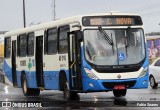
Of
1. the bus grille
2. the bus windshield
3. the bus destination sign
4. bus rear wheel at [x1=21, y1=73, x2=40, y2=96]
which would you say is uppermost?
the bus destination sign

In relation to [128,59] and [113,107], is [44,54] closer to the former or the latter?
[128,59]

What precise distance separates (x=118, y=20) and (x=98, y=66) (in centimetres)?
187

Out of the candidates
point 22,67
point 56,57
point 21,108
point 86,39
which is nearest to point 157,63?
point 22,67

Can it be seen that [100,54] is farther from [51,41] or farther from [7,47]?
[7,47]

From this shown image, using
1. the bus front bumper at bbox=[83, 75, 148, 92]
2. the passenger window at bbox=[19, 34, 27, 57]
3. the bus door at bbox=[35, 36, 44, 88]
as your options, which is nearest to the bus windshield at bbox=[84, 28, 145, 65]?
the bus front bumper at bbox=[83, 75, 148, 92]

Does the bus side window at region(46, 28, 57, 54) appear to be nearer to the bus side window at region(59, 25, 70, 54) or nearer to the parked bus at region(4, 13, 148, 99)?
the parked bus at region(4, 13, 148, 99)

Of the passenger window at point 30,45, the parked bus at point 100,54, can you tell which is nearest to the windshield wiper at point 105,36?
the parked bus at point 100,54

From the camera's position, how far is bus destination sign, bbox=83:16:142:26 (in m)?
18.7

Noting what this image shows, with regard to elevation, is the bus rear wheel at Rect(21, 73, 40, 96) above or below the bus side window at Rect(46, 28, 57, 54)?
below

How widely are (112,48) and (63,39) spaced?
97.5 inches

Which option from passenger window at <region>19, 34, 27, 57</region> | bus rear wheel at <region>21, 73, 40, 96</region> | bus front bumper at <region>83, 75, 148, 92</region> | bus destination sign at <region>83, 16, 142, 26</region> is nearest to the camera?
bus front bumper at <region>83, 75, 148, 92</region>

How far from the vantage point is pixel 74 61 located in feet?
62.7

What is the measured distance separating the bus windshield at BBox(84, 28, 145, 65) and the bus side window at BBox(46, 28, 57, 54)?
2812 mm

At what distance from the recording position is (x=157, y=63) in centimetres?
2892
